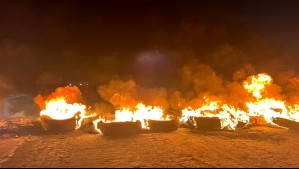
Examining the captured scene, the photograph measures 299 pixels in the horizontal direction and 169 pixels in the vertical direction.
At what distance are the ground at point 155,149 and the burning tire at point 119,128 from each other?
0.59 meters

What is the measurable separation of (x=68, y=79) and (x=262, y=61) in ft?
57.4

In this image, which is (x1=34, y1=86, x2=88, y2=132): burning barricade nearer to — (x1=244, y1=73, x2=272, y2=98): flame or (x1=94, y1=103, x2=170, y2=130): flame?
(x1=94, y1=103, x2=170, y2=130): flame

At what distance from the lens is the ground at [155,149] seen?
31.4ft

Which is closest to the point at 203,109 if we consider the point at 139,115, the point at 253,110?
the point at 253,110

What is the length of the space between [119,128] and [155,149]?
12.2 feet

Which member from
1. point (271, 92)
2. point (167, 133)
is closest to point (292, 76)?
point (271, 92)

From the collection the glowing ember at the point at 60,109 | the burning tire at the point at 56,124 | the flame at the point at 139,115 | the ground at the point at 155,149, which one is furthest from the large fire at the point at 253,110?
the burning tire at the point at 56,124

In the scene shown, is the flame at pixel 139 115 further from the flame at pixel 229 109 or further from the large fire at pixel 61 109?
the large fire at pixel 61 109

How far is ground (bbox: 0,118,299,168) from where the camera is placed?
9570 millimetres

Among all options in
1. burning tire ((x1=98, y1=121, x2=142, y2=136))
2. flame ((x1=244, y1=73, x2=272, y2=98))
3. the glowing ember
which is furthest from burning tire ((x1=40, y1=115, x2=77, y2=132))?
flame ((x1=244, y1=73, x2=272, y2=98))

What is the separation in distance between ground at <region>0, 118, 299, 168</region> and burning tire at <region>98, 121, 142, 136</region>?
1.95 feet

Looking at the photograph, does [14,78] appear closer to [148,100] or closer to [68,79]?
[68,79]

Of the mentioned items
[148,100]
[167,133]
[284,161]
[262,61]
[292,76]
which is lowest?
[284,161]

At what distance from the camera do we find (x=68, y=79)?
91.6 ft
